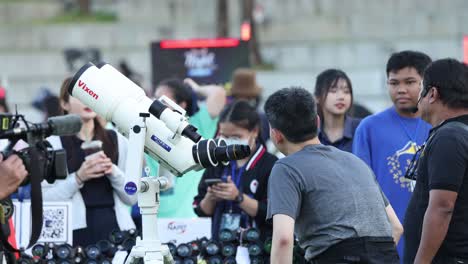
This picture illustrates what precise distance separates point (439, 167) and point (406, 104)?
1.59 m

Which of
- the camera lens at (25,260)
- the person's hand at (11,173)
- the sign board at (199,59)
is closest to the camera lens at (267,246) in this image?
the camera lens at (25,260)

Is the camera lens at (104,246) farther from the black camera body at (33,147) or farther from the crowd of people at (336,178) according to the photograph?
the black camera body at (33,147)

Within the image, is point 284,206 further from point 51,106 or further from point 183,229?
point 51,106

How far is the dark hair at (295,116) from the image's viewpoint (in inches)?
204

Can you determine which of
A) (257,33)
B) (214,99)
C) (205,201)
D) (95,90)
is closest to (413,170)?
(205,201)

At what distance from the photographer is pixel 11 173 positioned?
4930mm

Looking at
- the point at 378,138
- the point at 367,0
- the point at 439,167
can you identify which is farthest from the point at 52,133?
the point at 367,0

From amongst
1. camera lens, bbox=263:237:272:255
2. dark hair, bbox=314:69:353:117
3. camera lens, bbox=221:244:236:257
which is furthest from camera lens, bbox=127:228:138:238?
dark hair, bbox=314:69:353:117

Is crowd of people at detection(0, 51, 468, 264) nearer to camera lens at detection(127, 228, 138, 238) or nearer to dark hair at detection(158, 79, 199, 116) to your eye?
camera lens at detection(127, 228, 138, 238)

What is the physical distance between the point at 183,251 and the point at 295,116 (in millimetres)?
2009

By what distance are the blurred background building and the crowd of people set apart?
11872mm

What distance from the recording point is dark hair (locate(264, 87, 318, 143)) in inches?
204

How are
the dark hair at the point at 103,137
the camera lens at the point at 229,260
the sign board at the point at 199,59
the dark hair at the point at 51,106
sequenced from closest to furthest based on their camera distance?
the camera lens at the point at 229,260 < the dark hair at the point at 103,137 < the dark hair at the point at 51,106 < the sign board at the point at 199,59

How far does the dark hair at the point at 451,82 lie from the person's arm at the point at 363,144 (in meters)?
1.34
